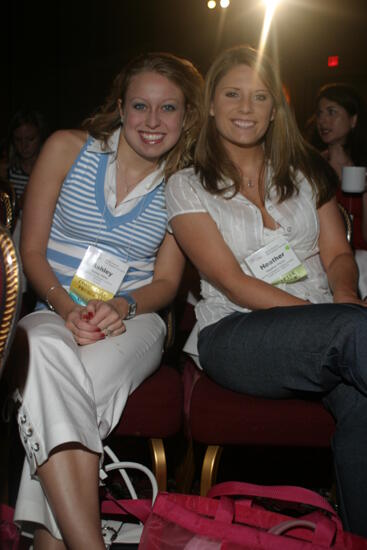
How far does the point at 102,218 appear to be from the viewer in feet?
7.17

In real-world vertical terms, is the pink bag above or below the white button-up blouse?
below

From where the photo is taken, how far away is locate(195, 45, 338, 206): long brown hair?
2.23m

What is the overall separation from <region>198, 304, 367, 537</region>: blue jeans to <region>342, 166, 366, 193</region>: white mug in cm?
130

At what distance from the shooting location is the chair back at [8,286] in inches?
40.1

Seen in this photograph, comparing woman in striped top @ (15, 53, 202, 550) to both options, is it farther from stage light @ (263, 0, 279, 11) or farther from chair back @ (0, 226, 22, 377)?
stage light @ (263, 0, 279, 11)

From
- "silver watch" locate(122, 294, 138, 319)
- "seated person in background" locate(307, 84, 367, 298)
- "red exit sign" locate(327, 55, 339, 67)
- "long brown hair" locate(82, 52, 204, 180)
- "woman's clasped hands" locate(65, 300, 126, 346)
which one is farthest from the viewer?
"red exit sign" locate(327, 55, 339, 67)

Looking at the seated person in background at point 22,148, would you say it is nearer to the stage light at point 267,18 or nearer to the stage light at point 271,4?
the stage light at point 267,18

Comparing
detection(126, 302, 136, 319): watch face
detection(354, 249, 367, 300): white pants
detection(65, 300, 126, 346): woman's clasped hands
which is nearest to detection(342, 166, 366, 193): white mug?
detection(354, 249, 367, 300): white pants

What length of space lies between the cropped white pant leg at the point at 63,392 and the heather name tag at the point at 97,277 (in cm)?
18

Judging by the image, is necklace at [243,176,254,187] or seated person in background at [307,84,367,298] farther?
seated person in background at [307,84,367,298]

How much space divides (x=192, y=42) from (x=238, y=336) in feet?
21.4

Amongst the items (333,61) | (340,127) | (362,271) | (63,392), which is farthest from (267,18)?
(63,392)

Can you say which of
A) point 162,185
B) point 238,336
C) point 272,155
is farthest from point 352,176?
point 238,336

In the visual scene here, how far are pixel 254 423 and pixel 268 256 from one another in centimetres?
53
